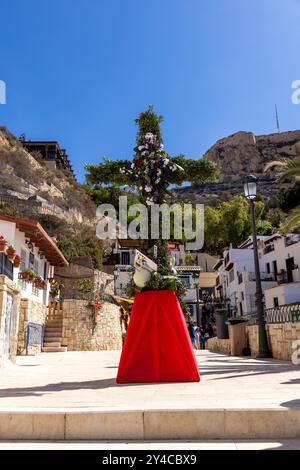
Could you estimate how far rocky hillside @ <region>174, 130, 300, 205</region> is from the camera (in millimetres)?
94125

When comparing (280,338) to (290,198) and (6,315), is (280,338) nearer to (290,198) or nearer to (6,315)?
(6,315)

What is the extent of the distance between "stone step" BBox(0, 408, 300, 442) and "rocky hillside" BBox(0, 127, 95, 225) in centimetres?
3926

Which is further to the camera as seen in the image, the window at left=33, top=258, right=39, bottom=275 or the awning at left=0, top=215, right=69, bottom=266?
the window at left=33, top=258, right=39, bottom=275

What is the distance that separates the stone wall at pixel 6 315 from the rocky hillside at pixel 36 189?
31253 mm

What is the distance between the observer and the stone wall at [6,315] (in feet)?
→ 32.7

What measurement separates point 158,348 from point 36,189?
47.1 metres

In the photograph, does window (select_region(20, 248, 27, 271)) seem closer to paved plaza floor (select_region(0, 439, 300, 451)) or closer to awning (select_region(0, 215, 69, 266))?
awning (select_region(0, 215, 69, 266))

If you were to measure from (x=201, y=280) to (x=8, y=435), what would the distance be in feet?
168

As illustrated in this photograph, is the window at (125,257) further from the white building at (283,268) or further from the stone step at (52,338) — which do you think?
the stone step at (52,338)

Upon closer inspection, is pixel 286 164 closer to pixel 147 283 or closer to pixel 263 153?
pixel 147 283

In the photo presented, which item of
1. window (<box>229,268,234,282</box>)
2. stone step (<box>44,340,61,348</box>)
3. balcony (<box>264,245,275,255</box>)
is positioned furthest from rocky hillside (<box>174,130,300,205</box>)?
stone step (<box>44,340,61,348</box>)

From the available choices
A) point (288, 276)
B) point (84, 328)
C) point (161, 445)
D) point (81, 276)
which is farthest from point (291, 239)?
point (161, 445)

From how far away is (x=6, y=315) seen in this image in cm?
1029
